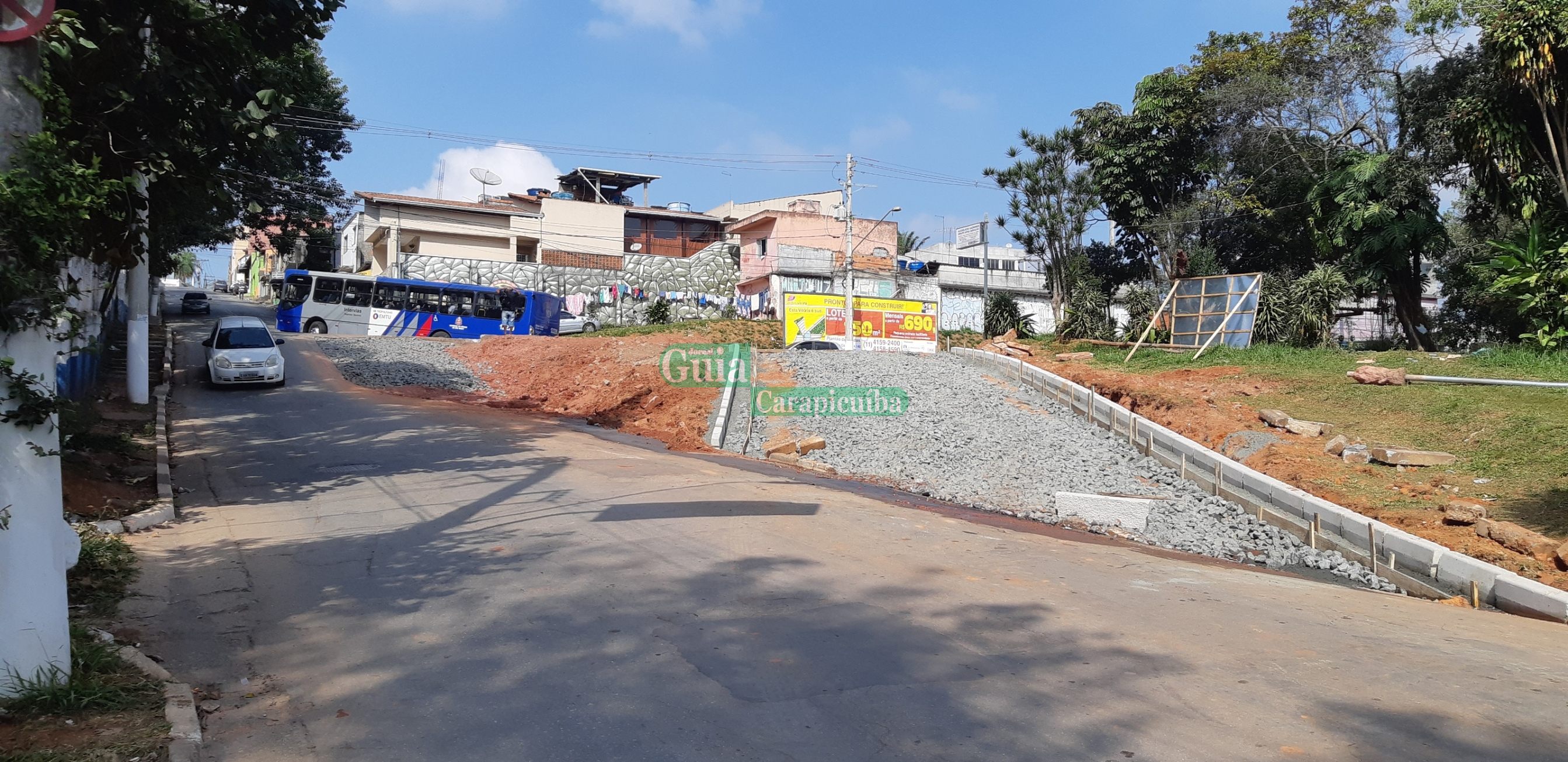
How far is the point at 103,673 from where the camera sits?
5.09m

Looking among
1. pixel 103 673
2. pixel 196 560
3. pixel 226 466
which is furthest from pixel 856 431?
pixel 103 673

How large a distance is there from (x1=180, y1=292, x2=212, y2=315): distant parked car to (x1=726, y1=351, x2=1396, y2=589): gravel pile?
44.6 metres

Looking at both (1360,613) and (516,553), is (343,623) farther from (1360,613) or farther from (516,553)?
(1360,613)

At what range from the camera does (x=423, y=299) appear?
3853 cm

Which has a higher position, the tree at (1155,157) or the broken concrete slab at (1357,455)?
the tree at (1155,157)

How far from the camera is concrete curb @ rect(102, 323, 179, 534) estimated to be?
896 centimetres

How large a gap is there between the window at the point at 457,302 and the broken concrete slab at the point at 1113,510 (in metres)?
31.7

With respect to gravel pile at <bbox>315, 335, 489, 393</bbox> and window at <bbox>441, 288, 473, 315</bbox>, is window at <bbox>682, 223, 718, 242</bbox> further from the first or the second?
gravel pile at <bbox>315, 335, 489, 393</bbox>

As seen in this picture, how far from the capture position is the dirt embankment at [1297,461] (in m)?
10.1

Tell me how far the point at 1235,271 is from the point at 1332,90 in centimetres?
746

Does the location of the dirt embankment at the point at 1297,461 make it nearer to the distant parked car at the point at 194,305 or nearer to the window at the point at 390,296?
the window at the point at 390,296

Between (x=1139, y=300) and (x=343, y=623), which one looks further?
(x=1139, y=300)

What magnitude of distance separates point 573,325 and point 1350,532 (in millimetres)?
42932

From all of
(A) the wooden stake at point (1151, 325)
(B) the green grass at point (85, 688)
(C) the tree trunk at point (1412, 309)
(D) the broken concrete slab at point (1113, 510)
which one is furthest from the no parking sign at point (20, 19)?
(C) the tree trunk at point (1412, 309)
